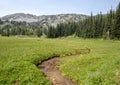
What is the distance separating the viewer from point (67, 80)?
2177 centimetres

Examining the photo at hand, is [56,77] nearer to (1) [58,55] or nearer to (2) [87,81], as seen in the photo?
(2) [87,81]

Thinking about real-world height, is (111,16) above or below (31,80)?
above

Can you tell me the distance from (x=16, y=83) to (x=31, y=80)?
1608 mm

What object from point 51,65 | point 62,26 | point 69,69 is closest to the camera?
point 69,69

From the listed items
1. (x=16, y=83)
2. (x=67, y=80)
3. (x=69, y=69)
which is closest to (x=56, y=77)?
(x=67, y=80)

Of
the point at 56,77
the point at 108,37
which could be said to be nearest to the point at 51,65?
the point at 56,77

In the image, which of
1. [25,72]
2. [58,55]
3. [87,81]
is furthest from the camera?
[58,55]

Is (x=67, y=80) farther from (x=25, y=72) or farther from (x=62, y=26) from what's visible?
(x=62, y=26)

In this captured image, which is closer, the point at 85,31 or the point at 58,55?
the point at 58,55

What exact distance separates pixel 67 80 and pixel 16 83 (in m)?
5.89

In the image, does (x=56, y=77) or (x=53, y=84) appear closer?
(x=53, y=84)

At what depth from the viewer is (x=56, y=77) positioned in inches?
901

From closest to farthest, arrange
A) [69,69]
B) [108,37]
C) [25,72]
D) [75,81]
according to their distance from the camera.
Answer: [75,81] → [25,72] → [69,69] → [108,37]

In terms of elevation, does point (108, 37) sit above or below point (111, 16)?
below
